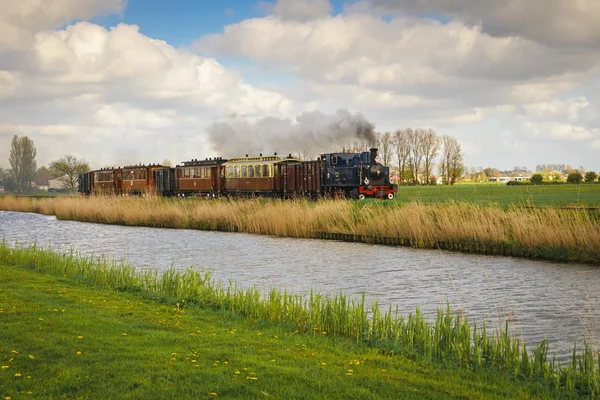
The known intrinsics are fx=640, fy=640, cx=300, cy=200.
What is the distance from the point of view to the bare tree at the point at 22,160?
454 ft

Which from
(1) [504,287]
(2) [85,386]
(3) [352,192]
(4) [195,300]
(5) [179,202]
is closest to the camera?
(2) [85,386]

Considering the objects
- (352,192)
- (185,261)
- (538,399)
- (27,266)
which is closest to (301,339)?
(538,399)

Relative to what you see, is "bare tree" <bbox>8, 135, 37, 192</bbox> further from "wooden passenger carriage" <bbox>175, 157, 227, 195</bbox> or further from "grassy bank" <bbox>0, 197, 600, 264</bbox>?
"grassy bank" <bbox>0, 197, 600, 264</bbox>

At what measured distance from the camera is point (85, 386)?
6.87 meters

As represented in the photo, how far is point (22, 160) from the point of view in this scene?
14012 centimetres

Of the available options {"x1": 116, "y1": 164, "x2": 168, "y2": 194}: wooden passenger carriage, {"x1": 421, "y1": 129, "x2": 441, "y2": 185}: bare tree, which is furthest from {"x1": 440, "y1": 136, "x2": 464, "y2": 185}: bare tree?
{"x1": 116, "y1": 164, "x2": 168, "y2": 194}: wooden passenger carriage

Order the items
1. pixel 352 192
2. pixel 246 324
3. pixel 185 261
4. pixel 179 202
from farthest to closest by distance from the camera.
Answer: pixel 179 202
pixel 352 192
pixel 185 261
pixel 246 324

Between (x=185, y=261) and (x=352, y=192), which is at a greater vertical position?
(x=352, y=192)

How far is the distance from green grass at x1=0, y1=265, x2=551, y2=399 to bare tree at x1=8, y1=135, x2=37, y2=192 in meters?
139

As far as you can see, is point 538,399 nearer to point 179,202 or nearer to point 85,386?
point 85,386

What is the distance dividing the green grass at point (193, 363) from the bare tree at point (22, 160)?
5476 inches

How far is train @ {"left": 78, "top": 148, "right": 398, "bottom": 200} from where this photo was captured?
141 ft

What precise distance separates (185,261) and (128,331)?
49.5 ft

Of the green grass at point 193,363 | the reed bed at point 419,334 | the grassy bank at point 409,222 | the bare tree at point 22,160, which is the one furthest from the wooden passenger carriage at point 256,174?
the bare tree at point 22,160
